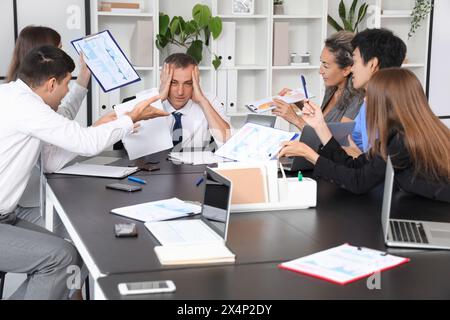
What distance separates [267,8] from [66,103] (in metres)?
2.34

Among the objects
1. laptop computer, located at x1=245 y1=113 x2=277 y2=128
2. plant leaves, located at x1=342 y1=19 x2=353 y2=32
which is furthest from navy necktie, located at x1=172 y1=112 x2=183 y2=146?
plant leaves, located at x1=342 y1=19 x2=353 y2=32

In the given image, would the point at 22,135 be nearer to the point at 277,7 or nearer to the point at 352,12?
the point at 277,7

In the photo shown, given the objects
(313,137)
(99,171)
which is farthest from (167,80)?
(313,137)

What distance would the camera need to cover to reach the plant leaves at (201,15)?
5203 millimetres

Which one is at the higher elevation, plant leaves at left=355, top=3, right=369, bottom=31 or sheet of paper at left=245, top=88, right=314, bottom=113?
plant leaves at left=355, top=3, right=369, bottom=31

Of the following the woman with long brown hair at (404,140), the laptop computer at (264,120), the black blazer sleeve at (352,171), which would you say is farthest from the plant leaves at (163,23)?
the woman with long brown hair at (404,140)

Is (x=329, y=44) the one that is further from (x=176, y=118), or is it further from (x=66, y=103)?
(x=66, y=103)

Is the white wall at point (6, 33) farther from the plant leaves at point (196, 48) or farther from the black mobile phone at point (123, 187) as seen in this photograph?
the black mobile phone at point (123, 187)

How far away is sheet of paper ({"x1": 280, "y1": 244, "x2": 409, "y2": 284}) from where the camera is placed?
1742 mm

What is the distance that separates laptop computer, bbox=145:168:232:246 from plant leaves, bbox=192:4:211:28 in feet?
10.3

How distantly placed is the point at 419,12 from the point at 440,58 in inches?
26.3

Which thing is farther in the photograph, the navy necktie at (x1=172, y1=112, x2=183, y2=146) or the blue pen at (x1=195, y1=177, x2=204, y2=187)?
the navy necktie at (x1=172, y1=112, x2=183, y2=146)

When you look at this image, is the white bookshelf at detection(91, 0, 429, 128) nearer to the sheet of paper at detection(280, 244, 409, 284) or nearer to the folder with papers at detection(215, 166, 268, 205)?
the folder with papers at detection(215, 166, 268, 205)

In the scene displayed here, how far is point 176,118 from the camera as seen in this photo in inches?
155
